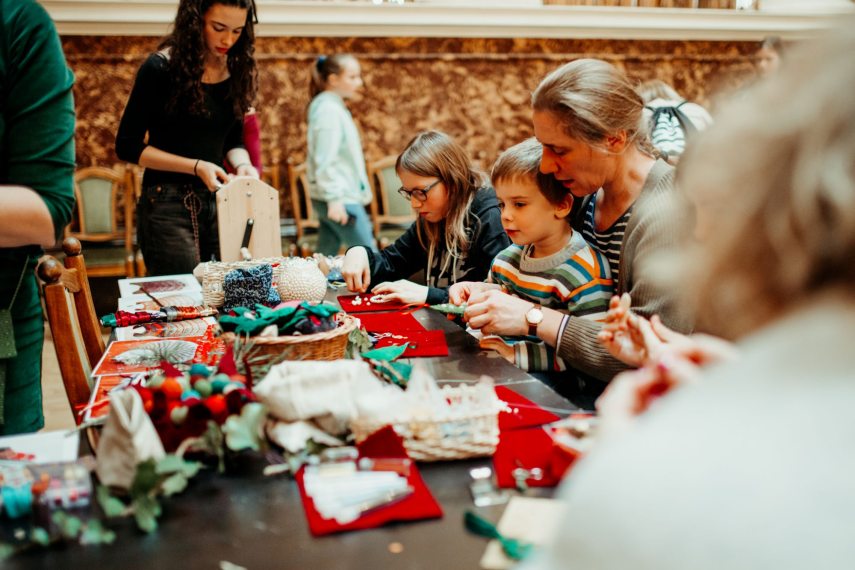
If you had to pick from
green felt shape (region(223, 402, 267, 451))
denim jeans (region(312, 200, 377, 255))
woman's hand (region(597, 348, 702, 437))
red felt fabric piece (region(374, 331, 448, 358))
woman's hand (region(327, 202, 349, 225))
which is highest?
woman's hand (region(597, 348, 702, 437))

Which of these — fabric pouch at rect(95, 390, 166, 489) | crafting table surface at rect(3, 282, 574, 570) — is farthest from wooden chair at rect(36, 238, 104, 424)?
crafting table surface at rect(3, 282, 574, 570)

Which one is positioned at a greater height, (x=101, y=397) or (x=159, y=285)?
(x=101, y=397)

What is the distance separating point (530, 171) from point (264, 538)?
58.5 inches

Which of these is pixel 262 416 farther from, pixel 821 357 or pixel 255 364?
pixel 821 357

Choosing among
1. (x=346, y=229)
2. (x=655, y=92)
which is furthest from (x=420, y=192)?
(x=655, y=92)

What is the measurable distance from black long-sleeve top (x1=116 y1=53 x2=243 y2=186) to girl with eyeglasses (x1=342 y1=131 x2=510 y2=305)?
853 mm

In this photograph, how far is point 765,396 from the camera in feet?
1.82

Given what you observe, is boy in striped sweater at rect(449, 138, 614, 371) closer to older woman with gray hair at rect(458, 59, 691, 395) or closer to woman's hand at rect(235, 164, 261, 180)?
older woman with gray hair at rect(458, 59, 691, 395)

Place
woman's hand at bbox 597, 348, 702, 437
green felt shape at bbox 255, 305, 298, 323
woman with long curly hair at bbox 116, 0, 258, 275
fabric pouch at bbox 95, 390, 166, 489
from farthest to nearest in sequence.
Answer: woman with long curly hair at bbox 116, 0, 258, 275 < green felt shape at bbox 255, 305, 298, 323 < fabric pouch at bbox 95, 390, 166, 489 < woman's hand at bbox 597, 348, 702, 437

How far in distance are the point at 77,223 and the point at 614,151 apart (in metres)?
4.55

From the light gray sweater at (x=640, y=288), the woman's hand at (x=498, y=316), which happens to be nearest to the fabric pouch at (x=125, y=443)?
the woman's hand at (x=498, y=316)

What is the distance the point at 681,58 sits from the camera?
6422mm

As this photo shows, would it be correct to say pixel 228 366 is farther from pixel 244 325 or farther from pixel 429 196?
pixel 429 196

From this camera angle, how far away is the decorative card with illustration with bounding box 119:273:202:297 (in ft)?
8.54
